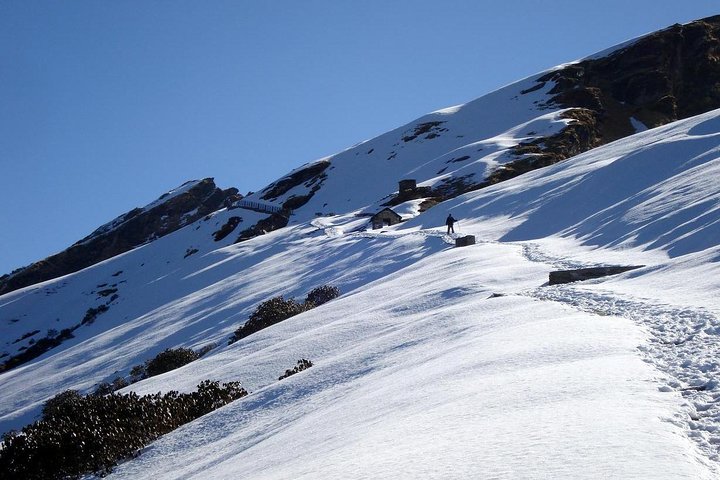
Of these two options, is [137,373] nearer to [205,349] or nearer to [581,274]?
[205,349]

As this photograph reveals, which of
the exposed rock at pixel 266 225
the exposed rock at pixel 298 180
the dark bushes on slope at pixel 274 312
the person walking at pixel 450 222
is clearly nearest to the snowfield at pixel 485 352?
the person walking at pixel 450 222

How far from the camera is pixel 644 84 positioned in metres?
106

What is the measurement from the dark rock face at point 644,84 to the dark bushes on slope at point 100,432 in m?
79.7

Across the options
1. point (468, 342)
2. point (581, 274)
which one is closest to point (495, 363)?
point (468, 342)

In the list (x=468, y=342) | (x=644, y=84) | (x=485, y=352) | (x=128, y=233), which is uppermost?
(x=128, y=233)

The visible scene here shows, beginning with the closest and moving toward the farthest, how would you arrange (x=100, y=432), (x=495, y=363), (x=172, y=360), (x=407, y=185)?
→ (x=495, y=363)
(x=100, y=432)
(x=172, y=360)
(x=407, y=185)

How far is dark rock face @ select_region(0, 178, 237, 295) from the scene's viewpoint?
117 m

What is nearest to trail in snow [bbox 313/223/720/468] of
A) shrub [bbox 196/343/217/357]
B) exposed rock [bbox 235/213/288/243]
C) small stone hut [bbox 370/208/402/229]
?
shrub [bbox 196/343/217/357]

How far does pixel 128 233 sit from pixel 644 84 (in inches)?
A: 3600

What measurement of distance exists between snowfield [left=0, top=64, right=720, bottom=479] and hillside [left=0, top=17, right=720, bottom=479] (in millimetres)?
50

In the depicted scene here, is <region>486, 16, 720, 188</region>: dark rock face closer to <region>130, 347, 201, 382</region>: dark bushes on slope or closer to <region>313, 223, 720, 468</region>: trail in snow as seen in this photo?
<region>130, 347, 201, 382</region>: dark bushes on slope

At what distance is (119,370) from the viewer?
121ft

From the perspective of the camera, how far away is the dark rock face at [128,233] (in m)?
117

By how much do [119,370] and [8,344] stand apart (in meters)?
39.5
